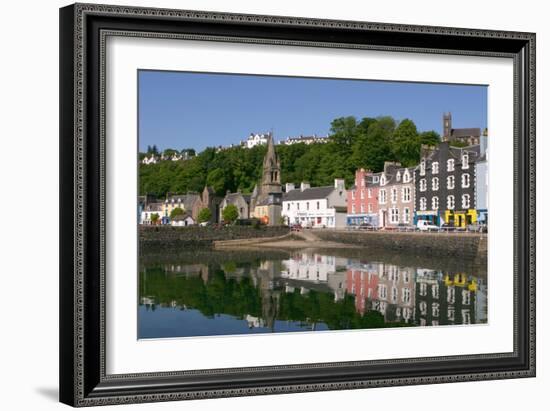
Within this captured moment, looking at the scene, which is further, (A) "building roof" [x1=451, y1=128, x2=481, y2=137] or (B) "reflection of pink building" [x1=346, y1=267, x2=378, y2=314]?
(A) "building roof" [x1=451, y1=128, x2=481, y2=137]

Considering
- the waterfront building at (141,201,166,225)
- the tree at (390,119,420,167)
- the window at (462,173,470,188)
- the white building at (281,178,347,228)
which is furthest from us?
the window at (462,173,470,188)

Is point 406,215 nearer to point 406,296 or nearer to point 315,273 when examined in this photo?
point 406,296

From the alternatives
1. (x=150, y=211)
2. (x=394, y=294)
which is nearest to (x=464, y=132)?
(x=394, y=294)

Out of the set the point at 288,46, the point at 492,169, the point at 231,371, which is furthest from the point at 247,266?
the point at 492,169

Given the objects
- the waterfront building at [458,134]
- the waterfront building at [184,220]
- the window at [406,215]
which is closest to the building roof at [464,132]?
the waterfront building at [458,134]

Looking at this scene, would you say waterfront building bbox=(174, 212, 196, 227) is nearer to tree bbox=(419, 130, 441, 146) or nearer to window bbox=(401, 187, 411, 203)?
window bbox=(401, 187, 411, 203)

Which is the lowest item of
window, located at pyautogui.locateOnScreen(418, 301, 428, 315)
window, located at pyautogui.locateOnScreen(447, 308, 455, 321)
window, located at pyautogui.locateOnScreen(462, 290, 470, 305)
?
window, located at pyautogui.locateOnScreen(447, 308, 455, 321)

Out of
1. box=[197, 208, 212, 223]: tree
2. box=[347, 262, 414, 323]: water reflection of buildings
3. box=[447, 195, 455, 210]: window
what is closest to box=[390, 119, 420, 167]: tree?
box=[447, 195, 455, 210]: window

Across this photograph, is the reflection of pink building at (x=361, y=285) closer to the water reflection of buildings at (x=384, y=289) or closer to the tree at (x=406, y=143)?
the water reflection of buildings at (x=384, y=289)
